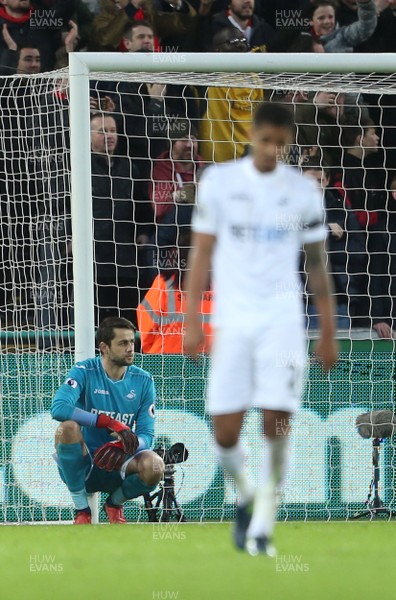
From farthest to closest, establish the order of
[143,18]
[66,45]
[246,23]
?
[246,23] < [143,18] < [66,45]

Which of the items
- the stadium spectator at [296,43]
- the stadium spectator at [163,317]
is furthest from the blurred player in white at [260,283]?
the stadium spectator at [296,43]

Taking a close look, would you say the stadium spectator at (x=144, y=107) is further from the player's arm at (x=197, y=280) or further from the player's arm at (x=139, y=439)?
the player's arm at (x=197, y=280)

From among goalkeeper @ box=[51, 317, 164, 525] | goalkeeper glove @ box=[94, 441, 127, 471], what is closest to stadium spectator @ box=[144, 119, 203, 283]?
goalkeeper @ box=[51, 317, 164, 525]

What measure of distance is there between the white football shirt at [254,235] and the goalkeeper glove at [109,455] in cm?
308

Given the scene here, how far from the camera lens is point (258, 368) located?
17.3 ft

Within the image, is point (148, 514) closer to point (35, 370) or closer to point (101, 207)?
point (35, 370)

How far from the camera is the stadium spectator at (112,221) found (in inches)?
379

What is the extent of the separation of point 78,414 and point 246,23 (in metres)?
4.23

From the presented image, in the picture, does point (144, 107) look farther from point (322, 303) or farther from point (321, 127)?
point (322, 303)

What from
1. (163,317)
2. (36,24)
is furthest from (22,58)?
(163,317)

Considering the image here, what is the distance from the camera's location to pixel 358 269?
32.4 feet

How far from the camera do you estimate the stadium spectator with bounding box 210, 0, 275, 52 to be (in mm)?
10664

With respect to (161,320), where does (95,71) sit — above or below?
above

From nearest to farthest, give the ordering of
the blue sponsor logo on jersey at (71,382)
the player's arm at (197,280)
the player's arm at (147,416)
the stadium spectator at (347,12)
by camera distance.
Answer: the player's arm at (197,280) → the blue sponsor logo on jersey at (71,382) → the player's arm at (147,416) → the stadium spectator at (347,12)
